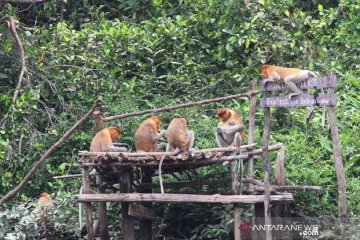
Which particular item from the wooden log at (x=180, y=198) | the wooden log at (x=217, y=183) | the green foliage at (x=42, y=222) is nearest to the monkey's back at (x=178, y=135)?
the wooden log at (x=180, y=198)

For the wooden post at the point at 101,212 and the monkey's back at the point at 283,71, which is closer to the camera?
the monkey's back at the point at 283,71

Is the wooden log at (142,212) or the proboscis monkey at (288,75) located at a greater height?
the proboscis monkey at (288,75)

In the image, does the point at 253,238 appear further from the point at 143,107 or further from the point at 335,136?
the point at 143,107

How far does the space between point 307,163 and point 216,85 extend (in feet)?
10.4

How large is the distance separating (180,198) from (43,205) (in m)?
2.73

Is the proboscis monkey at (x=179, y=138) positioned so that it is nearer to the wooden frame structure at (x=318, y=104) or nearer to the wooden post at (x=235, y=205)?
the wooden post at (x=235, y=205)

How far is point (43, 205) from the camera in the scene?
12.9m

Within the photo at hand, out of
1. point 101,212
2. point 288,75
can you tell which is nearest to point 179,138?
point 288,75

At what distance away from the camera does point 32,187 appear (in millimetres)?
14492

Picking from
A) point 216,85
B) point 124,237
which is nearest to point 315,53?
point 216,85

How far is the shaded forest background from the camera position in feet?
42.8

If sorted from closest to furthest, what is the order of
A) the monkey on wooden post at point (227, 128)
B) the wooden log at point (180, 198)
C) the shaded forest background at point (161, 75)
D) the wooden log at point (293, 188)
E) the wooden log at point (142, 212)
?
the wooden log at point (180, 198) < the wooden log at point (293, 188) < the wooden log at point (142, 212) < the monkey on wooden post at point (227, 128) < the shaded forest background at point (161, 75)

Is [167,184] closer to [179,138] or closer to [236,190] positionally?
[179,138]

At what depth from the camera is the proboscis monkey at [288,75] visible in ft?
35.0
